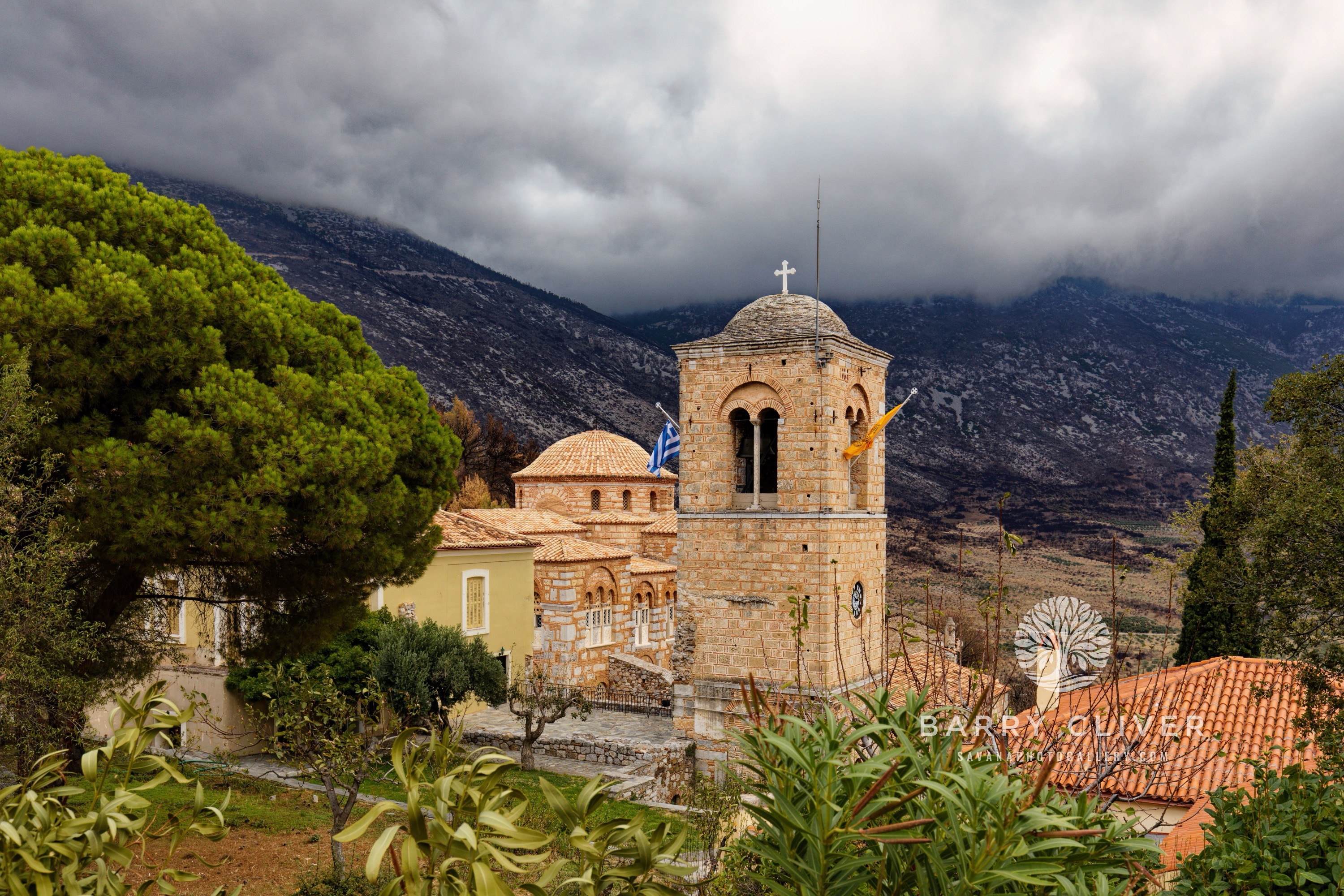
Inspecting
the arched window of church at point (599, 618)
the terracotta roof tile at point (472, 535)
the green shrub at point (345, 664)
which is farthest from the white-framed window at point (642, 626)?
the green shrub at point (345, 664)

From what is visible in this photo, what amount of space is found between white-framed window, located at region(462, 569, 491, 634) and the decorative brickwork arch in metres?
9.46

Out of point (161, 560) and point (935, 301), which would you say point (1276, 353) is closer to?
point (935, 301)

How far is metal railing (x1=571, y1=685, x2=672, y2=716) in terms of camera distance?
2127cm

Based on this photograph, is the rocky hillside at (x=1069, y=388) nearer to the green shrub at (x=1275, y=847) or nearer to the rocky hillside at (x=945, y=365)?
the rocky hillside at (x=945, y=365)

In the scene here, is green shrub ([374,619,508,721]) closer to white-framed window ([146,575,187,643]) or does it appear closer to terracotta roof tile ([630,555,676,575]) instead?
white-framed window ([146,575,187,643])

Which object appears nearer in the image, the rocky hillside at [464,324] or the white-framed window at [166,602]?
the white-framed window at [166,602]

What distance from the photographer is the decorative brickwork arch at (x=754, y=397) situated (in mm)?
15734

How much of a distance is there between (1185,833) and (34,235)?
462 inches

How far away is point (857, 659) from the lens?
16062 mm

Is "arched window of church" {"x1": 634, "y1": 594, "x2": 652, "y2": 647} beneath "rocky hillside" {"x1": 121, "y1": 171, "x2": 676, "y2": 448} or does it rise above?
beneath

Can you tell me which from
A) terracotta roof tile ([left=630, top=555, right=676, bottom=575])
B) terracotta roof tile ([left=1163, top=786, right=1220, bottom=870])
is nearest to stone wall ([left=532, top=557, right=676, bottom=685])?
terracotta roof tile ([left=630, top=555, right=676, bottom=575])

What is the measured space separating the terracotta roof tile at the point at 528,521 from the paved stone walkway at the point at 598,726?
594cm

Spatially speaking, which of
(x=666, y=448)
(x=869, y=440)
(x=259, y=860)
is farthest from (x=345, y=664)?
(x=869, y=440)

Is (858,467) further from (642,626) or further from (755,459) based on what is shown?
(642,626)
